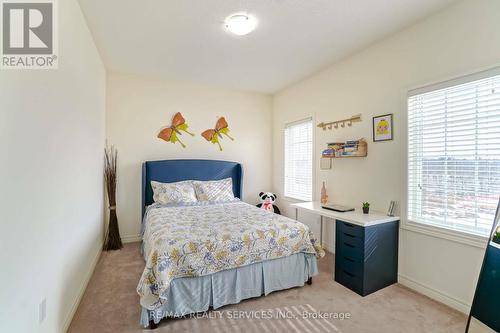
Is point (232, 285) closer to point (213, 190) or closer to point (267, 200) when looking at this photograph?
point (213, 190)

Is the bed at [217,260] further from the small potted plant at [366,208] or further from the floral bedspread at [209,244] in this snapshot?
the small potted plant at [366,208]

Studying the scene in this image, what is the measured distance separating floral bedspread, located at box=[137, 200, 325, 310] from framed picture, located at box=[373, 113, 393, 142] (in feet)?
4.53

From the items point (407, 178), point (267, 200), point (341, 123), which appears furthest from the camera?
point (267, 200)

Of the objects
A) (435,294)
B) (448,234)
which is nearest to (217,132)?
(448,234)

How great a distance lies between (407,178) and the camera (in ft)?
8.38

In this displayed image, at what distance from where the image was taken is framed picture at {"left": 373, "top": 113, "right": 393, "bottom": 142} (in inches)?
107

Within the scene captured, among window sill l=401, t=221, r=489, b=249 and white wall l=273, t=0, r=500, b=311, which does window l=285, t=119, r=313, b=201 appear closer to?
white wall l=273, t=0, r=500, b=311

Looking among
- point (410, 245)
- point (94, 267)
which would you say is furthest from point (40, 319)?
point (410, 245)

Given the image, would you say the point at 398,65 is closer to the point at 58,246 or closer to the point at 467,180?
the point at 467,180

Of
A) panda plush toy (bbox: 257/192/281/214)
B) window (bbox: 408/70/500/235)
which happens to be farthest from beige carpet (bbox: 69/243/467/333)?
panda plush toy (bbox: 257/192/281/214)

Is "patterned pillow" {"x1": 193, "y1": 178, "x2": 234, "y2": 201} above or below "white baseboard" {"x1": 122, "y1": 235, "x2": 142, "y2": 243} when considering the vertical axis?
above

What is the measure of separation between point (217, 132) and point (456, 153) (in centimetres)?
346

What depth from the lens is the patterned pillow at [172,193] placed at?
3.63 meters

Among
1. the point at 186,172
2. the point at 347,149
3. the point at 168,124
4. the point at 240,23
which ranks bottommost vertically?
the point at 186,172
